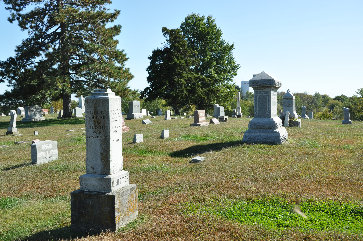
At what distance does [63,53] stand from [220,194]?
2798 centimetres

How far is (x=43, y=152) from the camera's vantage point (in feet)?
40.7

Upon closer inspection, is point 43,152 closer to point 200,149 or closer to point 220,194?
point 200,149

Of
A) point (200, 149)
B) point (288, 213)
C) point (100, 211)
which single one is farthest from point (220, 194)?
point (200, 149)

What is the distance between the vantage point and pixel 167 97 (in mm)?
40656

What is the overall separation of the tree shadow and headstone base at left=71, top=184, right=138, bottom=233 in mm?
89

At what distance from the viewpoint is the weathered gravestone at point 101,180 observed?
521 cm

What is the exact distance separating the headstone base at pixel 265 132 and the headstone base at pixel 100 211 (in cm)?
894

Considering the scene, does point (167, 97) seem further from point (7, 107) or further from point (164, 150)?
point (164, 150)

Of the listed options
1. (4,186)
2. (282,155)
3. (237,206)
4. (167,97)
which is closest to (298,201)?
(237,206)

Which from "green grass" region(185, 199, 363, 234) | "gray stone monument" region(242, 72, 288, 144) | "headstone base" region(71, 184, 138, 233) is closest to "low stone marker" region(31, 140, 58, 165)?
"headstone base" region(71, 184, 138, 233)

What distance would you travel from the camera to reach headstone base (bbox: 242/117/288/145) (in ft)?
42.6

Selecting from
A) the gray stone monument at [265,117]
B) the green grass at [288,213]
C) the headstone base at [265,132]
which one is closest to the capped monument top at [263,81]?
the gray stone monument at [265,117]

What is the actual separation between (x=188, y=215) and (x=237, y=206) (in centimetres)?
103

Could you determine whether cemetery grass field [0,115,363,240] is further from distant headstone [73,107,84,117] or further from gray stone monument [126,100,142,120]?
distant headstone [73,107,84,117]
